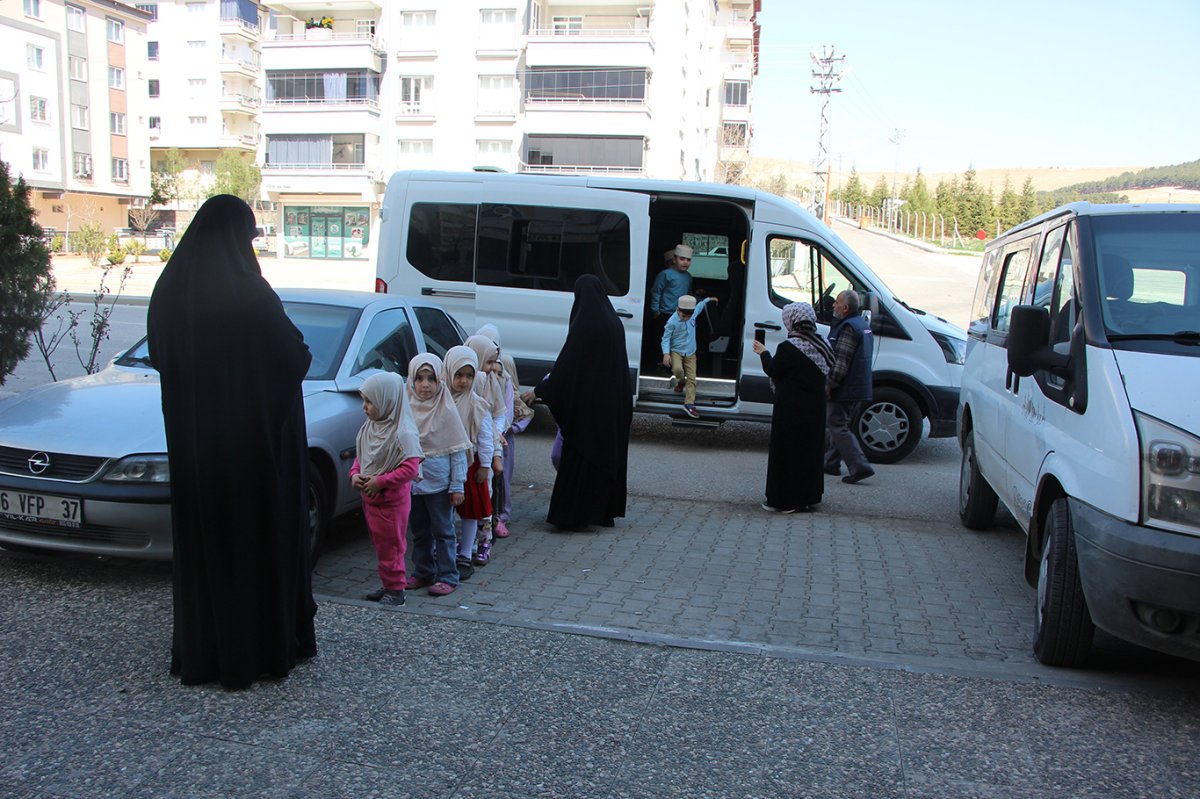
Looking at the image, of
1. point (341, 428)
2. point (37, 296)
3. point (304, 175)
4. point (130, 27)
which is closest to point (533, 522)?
point (341, 428)

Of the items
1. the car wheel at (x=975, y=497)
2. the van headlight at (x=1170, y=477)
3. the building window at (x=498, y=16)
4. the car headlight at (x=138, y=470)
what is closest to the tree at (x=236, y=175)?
the building window at (x=498, y=16)

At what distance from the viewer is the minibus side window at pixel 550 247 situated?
10984 millimetres

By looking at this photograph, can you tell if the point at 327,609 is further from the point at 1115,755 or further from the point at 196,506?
the point at 1115,755

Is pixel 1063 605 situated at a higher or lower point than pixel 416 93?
lower

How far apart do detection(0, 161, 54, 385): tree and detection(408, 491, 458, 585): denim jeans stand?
219 inches

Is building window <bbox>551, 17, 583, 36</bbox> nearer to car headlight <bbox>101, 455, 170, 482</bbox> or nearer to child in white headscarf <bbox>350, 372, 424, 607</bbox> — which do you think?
child in white headscarf <bbox>350, 372, 424, 607</bbox>

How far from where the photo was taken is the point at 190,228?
159 inches

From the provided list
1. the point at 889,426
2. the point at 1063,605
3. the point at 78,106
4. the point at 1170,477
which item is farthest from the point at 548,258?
the point at 78,106

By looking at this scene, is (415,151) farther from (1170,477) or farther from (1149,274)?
(1170,477)

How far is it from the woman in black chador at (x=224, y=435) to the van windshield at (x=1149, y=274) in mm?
3967

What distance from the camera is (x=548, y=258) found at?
1110 centimetres

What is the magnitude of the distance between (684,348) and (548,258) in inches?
73.6

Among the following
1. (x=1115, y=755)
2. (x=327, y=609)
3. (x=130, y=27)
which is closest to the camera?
(x=1115, y=755)

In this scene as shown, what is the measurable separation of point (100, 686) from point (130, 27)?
77.2 meters
